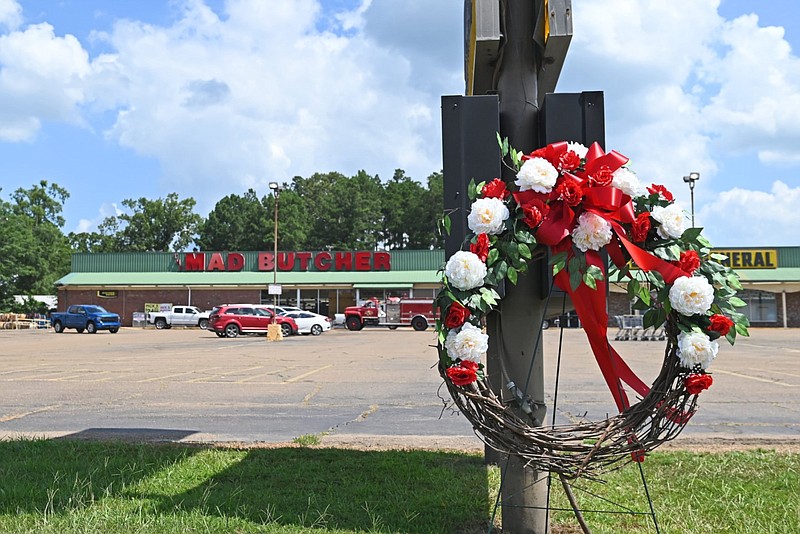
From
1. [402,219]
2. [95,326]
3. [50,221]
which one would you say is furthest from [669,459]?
[50,221]

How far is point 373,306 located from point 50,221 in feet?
227

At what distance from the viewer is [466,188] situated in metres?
4.24

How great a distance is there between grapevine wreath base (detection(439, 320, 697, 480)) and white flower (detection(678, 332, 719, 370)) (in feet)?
0.25

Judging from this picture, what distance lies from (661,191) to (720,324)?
2.53ft

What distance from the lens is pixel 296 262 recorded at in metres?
59.6

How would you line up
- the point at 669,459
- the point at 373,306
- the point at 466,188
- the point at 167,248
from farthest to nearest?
1. the point at 167,248
2. the point at 373,306
3. the point at 669,459
4. the point at 466,188

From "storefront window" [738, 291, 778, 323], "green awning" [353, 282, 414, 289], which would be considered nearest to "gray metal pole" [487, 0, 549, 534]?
"green awning" [353, 282, 414, 289]

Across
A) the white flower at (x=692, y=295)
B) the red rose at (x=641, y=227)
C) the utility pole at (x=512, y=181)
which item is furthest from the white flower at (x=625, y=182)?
the utility pole at (x=512, y=181)

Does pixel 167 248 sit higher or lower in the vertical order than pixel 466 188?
higher

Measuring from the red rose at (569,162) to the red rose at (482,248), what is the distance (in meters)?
0.54

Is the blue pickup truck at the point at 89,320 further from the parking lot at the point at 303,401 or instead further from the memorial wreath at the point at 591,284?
the memorial wreath at the point at 591,284

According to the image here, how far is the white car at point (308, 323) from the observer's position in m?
40.7

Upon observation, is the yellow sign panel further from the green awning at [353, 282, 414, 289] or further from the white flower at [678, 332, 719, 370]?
the white flower at [678, 332, 719, 370]

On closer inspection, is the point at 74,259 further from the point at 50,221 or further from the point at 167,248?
the point at 50,221
